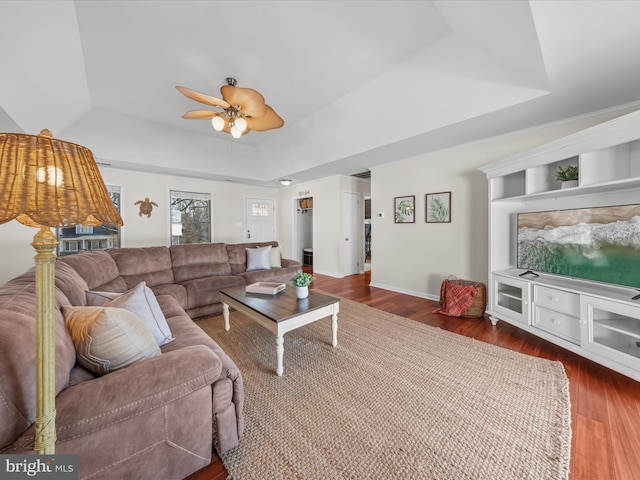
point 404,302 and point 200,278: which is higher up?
point 200,278

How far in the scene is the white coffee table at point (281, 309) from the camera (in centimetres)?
196

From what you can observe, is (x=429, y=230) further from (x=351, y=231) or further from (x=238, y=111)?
(x=238, y=111)

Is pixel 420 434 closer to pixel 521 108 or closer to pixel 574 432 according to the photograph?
pixel 574 432

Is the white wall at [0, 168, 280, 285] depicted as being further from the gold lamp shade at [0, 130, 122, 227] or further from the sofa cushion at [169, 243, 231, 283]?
the gold lamp shade at [0, 130, 122, 227]

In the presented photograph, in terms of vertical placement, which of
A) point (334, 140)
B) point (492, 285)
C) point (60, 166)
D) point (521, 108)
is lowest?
point (492, 285)

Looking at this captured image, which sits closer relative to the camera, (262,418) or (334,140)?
(262,418)

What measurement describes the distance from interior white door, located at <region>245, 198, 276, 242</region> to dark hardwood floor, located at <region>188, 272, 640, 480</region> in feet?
15.7

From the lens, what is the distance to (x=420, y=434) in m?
1.43

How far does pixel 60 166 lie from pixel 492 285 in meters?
3.65

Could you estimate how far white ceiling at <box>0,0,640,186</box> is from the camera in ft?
5.94

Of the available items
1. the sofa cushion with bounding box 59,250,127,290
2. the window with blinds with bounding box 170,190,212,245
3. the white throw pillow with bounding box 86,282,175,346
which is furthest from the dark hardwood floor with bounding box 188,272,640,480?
the window with blinds with bounding box 170,190,212,245

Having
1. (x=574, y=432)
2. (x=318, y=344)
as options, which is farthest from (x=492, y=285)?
(x=318, y=344)

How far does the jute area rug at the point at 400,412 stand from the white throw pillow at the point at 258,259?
5.16 feet

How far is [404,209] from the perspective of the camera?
4.42 m
